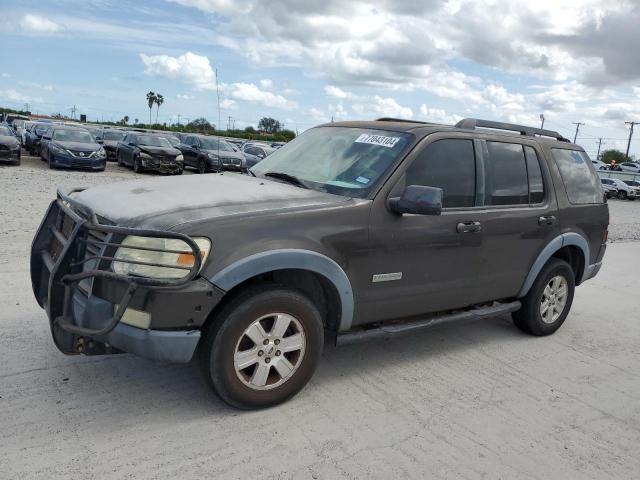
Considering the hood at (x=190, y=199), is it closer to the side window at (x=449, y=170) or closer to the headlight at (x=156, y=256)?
the headlight at (x=156, y=256)

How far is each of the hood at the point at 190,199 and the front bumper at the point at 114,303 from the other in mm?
196

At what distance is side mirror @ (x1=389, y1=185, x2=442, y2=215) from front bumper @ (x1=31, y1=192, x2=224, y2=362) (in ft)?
4.52

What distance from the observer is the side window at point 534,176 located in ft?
16.8

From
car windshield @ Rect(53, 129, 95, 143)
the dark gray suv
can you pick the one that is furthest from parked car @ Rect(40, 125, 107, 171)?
the dark gray suv

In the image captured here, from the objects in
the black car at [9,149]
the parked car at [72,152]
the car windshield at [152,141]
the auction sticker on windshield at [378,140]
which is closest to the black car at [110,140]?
the car windshield at [152,141]

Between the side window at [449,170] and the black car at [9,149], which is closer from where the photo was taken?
the side window at [449,170]

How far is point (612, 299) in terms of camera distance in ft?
24.1

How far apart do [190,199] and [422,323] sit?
1.96 metres

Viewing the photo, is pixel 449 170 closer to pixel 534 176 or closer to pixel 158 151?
pixel 534 176

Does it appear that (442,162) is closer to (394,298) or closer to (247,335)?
(394,298)

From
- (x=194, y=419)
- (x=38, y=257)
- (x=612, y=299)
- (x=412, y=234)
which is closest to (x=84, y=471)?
(x=194, y=419)

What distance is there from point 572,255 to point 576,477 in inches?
121

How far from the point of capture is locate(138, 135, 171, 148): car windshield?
21.6 metres

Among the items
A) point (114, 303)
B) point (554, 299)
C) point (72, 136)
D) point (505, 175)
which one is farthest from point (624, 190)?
point (114, 303)
